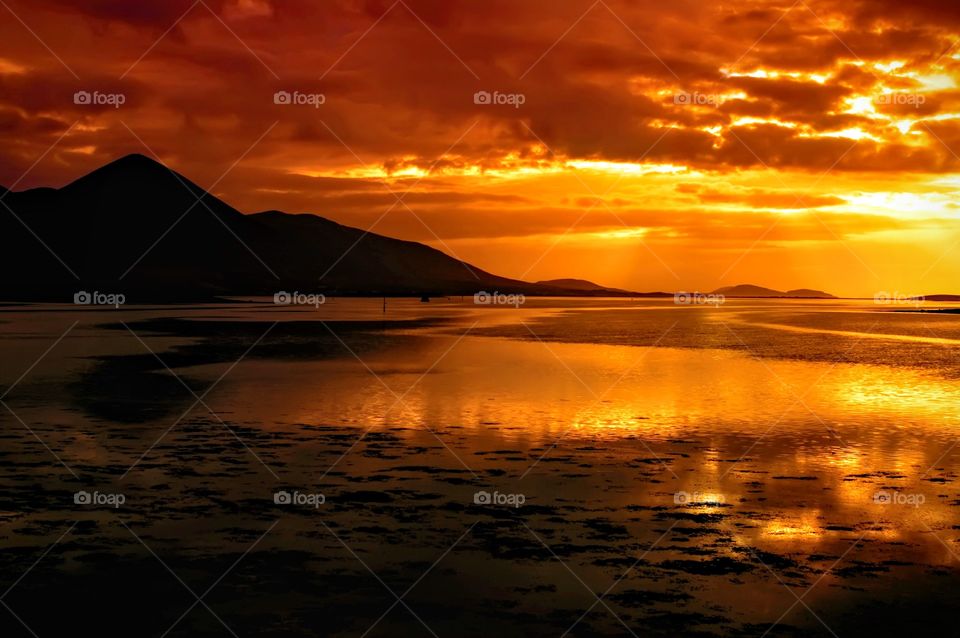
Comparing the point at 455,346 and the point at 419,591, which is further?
the point at 455,346

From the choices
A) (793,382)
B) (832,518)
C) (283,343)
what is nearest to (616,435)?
(832,518)

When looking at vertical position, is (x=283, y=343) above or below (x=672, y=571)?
above

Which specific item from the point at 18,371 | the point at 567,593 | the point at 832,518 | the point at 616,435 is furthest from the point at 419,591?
the point at 18,371

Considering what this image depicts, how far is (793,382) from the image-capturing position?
31281mm

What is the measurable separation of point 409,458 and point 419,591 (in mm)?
7216

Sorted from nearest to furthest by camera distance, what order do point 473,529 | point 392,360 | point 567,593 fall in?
point 567,593 < point 473,529 < point 392,360

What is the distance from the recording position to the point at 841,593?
10.0m

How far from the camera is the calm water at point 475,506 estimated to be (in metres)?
9.53

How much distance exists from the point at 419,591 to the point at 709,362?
30.5 metres

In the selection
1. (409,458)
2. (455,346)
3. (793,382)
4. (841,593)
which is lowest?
(841,593)

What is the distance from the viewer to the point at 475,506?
13.7 meters

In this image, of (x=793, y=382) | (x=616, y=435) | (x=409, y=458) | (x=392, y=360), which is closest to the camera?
(x=409, y=458)

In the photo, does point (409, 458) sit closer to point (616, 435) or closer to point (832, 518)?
point (616, 435)

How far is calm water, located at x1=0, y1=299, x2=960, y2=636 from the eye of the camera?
9531 millimetres
